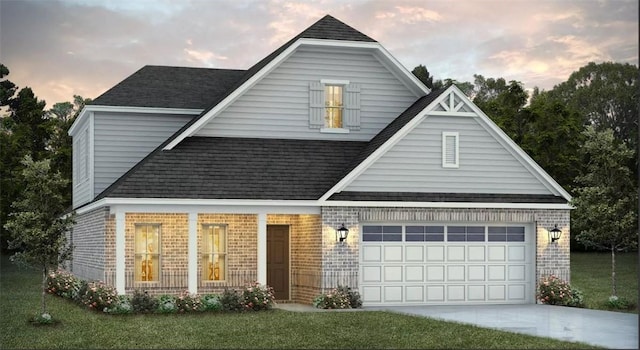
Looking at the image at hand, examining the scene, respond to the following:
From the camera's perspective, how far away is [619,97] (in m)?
70.6

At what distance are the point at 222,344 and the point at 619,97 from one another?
5840 centimetres

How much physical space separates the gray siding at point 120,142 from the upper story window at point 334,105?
514 centimetres

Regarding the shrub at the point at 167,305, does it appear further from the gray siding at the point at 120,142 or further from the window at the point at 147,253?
the gray siding at the point at 120,142

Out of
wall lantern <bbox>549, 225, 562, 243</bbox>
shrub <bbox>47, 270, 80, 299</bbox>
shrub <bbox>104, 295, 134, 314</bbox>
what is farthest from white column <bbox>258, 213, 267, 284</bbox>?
wall lantern <bbox>549, 225, 562, 243</bbox>

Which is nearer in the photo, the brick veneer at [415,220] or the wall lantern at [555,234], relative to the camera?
the brick veneer at [415,220]

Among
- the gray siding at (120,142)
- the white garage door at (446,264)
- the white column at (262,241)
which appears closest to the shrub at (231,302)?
the white column at (262,241)

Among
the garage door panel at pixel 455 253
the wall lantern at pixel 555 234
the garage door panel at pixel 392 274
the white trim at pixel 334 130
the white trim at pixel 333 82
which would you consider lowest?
the garage door panel at pixel 392 274

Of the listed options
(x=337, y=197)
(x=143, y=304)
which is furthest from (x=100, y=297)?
(x=337, y=197)

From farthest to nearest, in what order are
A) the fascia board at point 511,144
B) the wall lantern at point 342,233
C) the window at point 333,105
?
1. the window at point 333,105
2. the fascia board at point 511,144
3. the wall lantern at point 342,233

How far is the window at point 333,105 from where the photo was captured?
2816 cm

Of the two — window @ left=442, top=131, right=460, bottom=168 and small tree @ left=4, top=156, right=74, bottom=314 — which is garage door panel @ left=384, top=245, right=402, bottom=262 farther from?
small tree @ left=4, top=156, right=74, bottom=314

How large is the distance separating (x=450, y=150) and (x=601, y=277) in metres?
19.7

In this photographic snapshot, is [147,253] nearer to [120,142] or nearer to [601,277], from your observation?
[120,142]

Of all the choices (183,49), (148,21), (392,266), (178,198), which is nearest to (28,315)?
(178,198)
